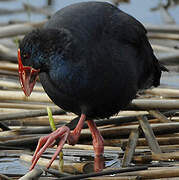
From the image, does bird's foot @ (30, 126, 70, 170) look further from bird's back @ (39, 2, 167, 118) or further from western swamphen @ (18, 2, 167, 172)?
bird's back @ (39, 2, 167, 118)

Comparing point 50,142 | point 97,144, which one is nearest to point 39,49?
point 50,142

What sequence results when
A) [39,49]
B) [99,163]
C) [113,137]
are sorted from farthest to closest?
[113,137] < [99,163] < [39,49]

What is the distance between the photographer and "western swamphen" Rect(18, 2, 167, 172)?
3.55 m

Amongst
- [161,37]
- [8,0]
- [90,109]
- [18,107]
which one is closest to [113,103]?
[90,109]

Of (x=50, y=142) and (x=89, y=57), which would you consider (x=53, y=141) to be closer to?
(x=50, y=142)

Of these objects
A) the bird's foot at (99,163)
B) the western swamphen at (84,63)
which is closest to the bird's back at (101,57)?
the western swamphen at (84,63)

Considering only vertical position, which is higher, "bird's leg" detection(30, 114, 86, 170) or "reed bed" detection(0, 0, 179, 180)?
"bird's leg" detection(30, 114, 86, 170)

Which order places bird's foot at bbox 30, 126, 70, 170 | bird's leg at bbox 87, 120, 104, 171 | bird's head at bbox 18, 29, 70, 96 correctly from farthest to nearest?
bird's leg at bbox 87, 120, 104, 171
bird's foot at bbox 30, 126, 70, 170
bird's head at bbox 18, 29, 70, 96

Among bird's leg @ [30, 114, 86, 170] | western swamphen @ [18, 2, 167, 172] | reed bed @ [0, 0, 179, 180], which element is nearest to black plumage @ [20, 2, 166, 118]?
western swamphen @ [18, 2, 167, 172]

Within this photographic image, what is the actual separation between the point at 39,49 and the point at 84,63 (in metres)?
0.26

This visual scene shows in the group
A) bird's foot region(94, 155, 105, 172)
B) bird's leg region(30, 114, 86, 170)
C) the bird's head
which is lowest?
bird's foot region(94, 155, 105, 172)

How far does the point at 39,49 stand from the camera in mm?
3516

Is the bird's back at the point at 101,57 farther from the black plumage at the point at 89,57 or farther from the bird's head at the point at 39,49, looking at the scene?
the bird's head at the point at 39,49

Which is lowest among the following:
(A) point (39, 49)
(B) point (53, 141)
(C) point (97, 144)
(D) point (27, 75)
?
(C) point (97, 144)
